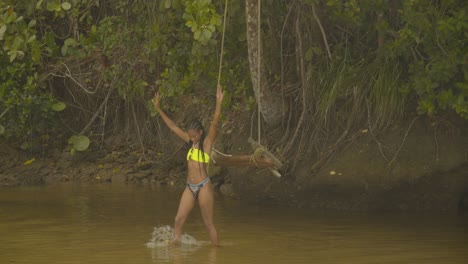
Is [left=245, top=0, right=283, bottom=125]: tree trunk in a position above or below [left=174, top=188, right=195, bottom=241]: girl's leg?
above

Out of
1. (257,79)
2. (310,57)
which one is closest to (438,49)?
(310,57)

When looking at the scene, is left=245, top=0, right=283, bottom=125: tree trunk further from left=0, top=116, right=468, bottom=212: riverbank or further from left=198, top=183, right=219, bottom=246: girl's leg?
left=198, top=183, right=219, bottom=246: girl's leg

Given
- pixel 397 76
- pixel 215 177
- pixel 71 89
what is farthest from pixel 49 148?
pixel 397 76

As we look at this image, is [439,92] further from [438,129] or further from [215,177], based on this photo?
[215,177]

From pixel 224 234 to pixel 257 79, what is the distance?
226 cm

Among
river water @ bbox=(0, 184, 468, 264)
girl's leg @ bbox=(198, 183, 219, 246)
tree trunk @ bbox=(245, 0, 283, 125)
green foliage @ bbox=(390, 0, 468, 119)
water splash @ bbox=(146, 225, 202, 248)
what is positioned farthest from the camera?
tree trunk @ bbox=(245, 0, 283, 125)

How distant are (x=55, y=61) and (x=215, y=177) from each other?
12.1ft

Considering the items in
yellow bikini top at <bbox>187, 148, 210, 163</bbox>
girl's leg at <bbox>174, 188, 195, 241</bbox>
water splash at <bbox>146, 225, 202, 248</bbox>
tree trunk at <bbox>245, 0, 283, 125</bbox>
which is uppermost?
tree trunk at <bbox>245, 0, 283, 125</bbox>

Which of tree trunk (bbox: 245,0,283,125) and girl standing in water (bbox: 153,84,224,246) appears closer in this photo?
girl standing in water (bbox: 153,84,224,246)

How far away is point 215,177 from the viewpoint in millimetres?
15117

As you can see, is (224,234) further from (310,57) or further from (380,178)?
(310,57)

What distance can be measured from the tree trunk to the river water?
1.19 m

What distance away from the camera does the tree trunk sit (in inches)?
454

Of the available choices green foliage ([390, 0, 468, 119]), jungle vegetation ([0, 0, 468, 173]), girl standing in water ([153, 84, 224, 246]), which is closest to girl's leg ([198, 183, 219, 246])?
girl standing in water ([153, 84, 224, 246])
